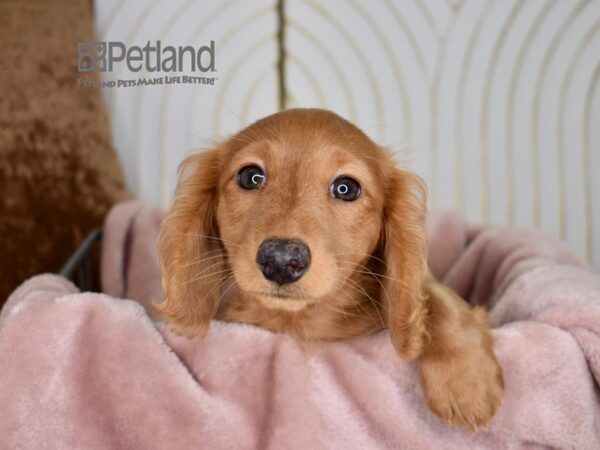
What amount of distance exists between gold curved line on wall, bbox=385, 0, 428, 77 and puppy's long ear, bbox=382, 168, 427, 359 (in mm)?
1089

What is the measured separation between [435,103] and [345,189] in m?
1.25

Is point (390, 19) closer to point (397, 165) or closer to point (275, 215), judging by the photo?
point (397, 165)

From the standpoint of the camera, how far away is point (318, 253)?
3.78 ft

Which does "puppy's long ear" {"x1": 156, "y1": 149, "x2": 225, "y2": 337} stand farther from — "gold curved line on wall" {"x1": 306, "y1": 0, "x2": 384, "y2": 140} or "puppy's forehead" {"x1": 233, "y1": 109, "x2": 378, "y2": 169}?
"gold curved line on wall" {"x1": 306, "y1": 0, "x2": 384, "y2": 140}

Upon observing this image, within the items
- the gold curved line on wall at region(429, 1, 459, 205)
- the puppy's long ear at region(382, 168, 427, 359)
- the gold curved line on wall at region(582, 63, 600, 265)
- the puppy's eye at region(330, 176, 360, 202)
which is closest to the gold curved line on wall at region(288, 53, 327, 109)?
the gold curved line on wall at region(429, 1, 459, 205)

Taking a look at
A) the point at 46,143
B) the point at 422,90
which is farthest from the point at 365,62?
the point at 46,143

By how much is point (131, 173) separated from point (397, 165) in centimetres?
128

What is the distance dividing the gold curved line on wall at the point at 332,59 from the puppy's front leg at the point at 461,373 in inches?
53.1

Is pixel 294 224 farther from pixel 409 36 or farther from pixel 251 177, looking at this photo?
pixel 409 36

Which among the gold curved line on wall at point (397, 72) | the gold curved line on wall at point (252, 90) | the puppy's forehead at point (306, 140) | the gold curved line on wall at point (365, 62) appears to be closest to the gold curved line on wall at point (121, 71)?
the gold curved line on wall at point (252, 90)

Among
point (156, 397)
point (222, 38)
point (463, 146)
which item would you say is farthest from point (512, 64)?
point (156, 397)

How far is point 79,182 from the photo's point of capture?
2207mm

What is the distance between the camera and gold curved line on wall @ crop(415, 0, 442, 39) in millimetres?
2434

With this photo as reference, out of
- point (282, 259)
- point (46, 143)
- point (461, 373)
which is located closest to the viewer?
point (282, 259)
